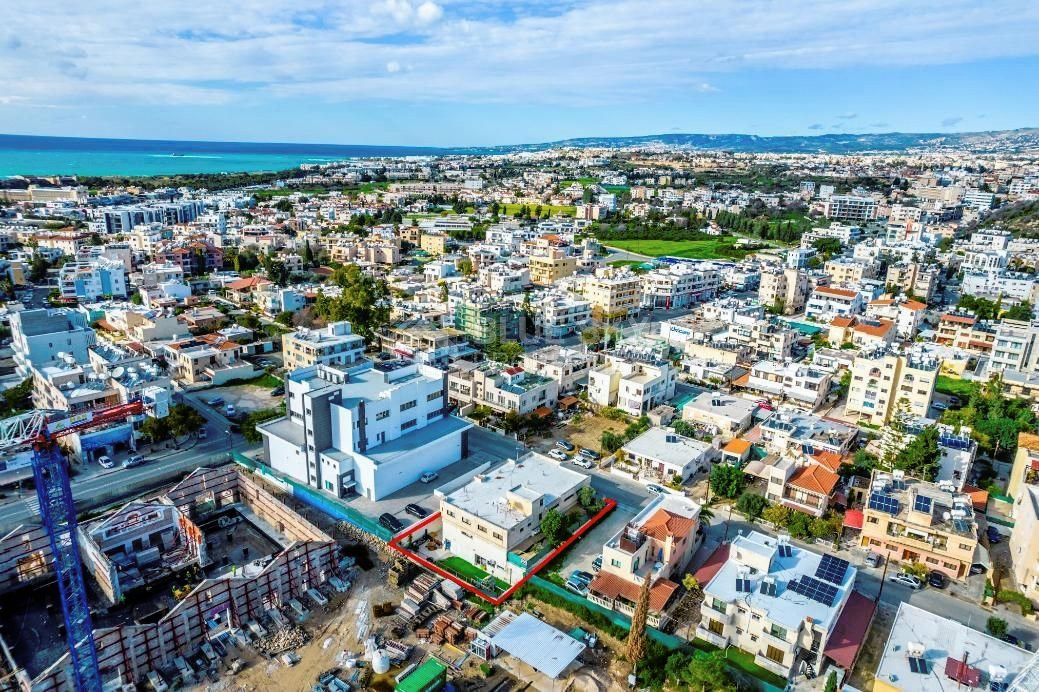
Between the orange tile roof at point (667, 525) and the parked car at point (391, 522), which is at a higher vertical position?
the orange tile roof at point (667, 525)

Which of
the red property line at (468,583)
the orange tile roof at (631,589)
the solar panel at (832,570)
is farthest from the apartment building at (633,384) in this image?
the solar panel at (832,570)

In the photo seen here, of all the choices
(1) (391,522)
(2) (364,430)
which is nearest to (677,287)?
(2) (364,430)

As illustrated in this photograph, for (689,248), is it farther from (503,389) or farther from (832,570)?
(832,570)

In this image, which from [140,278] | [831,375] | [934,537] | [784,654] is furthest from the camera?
[140,278]

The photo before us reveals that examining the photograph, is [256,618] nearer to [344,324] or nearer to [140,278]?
[344,324]

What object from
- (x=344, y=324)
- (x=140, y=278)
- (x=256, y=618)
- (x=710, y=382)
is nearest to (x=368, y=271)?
(x=140, y=278)

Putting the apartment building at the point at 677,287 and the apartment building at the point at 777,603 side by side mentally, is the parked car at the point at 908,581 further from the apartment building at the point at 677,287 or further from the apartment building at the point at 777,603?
the apartment building at the point at 677,287

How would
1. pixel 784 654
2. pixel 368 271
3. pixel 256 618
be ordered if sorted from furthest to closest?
pixel 368 271
pixel 256 618
pixel 784 654

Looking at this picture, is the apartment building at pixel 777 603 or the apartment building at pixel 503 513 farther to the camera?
the apartment building at pixel 503 513
